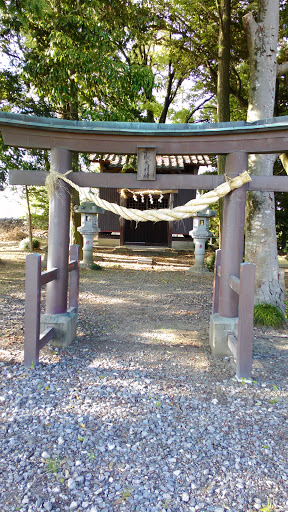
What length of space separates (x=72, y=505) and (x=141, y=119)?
1119 cm

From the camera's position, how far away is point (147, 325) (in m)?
4.82

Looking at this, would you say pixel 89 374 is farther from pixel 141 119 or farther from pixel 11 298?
pixel 141 119

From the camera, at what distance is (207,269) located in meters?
9.99

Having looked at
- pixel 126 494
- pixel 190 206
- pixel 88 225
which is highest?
pixel 190 206

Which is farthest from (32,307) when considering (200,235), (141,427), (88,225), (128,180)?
(200,235)

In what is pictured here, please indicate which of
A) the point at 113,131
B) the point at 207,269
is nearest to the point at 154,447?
the point at 113,131

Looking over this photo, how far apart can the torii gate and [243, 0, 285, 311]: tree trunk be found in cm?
156

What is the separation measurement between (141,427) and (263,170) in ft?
13.5

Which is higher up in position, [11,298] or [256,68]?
[256,68]

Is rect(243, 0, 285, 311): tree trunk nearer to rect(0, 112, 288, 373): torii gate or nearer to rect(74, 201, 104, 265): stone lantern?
rect(0, 112, 288, 373): torii gate

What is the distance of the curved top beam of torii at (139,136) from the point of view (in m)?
3.47

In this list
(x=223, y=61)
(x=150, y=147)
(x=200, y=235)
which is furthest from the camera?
(x=200, y=235)

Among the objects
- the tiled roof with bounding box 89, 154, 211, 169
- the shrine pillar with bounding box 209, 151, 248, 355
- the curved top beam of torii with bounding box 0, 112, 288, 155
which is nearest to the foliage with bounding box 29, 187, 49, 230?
the tiled roof with bounding box 89, 154, 211, 169

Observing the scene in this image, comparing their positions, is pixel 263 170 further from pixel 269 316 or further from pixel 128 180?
pixel 128 180
